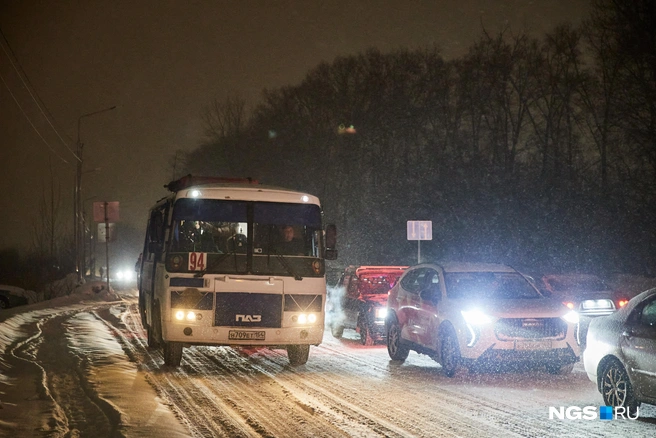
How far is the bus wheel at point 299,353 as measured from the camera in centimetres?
1480

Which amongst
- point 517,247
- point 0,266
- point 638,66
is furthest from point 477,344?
point 0,266

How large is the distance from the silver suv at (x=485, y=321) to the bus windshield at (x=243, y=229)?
6.93ft

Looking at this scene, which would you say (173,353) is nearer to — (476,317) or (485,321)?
(476,317)

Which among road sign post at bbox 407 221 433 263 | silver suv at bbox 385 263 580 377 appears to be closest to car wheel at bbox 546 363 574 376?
silver suv at bbox 385 263 580 377

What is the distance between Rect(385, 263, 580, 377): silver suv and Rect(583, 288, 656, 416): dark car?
2237 mm

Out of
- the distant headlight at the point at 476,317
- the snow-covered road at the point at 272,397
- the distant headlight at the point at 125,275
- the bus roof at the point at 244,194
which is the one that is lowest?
the snow-covered road at the point at 272,397

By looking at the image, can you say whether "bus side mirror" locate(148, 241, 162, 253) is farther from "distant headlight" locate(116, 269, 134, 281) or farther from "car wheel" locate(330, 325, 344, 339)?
"distant headlight" locate(116, 269, 134, 281)

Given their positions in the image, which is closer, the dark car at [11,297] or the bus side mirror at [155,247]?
the bus side mirror at [155,247]

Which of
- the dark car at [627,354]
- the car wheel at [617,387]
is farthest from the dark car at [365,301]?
the car wheel at [617,387]

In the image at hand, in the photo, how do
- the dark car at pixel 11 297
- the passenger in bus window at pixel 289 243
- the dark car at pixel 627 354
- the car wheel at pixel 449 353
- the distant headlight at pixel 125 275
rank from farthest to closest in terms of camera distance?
the distant headlight at pixel 125 275, the dark car at pixel 11 297, the passenger in bus window at pixel 289 243, the car wheel at pixel 449 353, the dark car at pixel 627 354

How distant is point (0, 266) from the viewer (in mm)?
67000

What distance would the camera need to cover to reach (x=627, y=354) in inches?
370

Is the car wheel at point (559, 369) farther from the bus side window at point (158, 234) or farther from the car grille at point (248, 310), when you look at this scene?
the bus side window at point (158, 234)

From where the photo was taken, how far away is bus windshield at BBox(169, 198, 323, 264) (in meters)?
14.3
